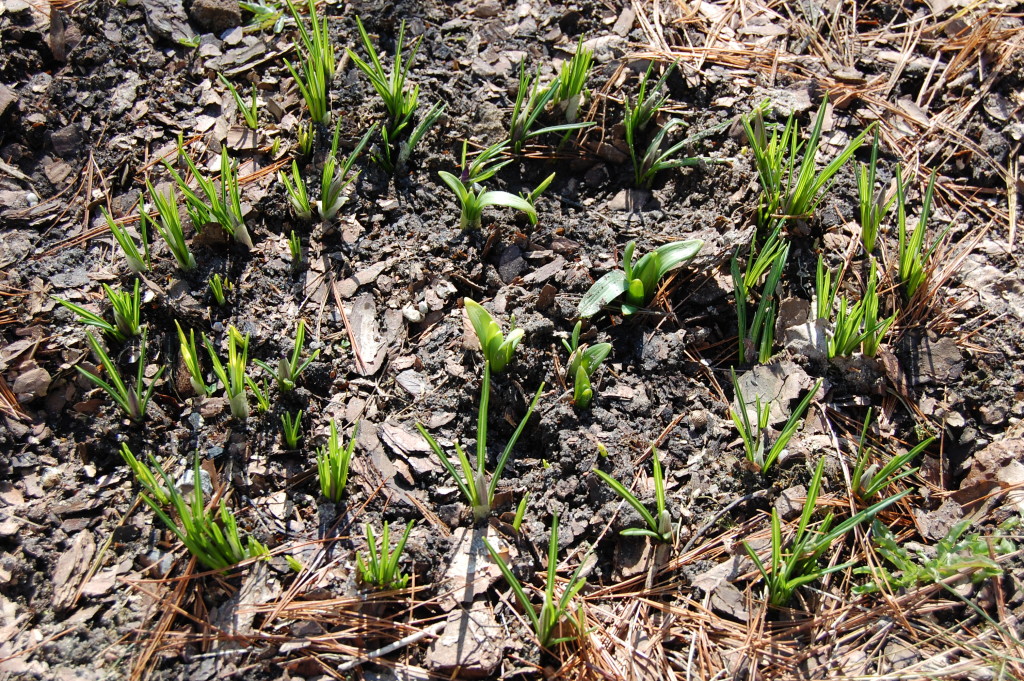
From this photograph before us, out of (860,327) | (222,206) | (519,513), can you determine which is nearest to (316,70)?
(222,206)

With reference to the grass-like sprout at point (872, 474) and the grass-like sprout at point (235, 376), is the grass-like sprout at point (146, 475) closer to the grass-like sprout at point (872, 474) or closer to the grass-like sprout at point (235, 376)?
the grass-like sprout at point (235, 376)

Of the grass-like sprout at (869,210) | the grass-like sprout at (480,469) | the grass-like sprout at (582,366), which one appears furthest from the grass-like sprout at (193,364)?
the grass-like sprout at (869,210)

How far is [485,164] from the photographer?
243 centimetres

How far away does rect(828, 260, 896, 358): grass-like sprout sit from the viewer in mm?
1999

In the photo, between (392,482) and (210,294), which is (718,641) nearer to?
(392,482)

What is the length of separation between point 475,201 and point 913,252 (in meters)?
1.35

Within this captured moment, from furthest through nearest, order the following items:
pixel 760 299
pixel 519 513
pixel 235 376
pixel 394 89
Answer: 1. pixel 394 89
2. pixel 760 299
3. pixel 235 376
4. pixel 519 513

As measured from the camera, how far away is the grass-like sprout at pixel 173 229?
6.73 ft

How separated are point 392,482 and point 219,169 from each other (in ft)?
4.23

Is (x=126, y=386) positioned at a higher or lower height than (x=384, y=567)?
higher

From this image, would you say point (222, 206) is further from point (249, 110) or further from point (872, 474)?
point (872, 474)

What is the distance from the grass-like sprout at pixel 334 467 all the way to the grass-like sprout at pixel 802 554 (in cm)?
102

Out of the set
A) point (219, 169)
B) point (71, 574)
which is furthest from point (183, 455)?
point (219, 169)

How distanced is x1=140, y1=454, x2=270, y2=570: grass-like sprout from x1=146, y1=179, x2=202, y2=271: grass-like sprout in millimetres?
750
